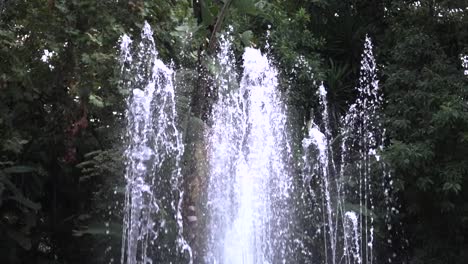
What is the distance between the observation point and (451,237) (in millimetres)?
7922

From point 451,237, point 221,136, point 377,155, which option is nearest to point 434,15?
point 377,155

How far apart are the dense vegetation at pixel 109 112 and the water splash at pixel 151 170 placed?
237mm

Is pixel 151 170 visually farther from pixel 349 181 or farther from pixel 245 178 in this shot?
pixel 349 181

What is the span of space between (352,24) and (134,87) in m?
5.21

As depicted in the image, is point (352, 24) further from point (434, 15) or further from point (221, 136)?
point (221, 136)

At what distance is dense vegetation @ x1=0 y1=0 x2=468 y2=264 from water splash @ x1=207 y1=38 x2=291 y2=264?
452 mm

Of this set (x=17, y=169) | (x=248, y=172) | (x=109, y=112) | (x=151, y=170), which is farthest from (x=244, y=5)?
(x=17, y=169)

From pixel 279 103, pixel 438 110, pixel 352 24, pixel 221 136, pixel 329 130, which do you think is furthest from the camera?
pixel 352 24

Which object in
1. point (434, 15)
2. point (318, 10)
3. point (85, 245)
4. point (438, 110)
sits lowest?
point (85, 245)

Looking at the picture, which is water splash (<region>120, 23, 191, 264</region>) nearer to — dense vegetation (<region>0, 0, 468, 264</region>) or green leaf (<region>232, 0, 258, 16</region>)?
dense vegetation (<region>0, 0, 468, 264</region>)

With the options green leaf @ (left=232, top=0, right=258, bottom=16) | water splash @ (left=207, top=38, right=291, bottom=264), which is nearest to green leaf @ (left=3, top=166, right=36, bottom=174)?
water splash @ (left=207, top=38, right=291, bottom=264)

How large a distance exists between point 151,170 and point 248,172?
1144mm

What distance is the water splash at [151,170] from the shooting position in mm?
6254

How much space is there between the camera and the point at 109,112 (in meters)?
7.16
